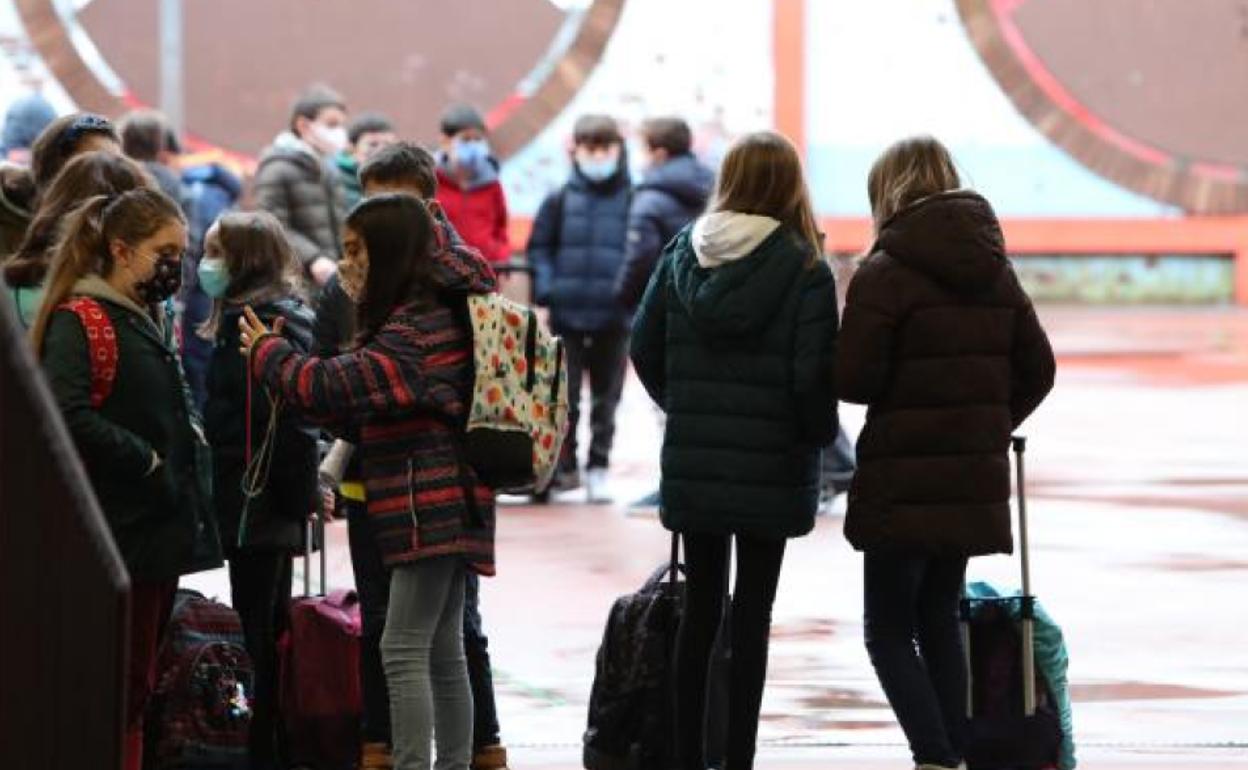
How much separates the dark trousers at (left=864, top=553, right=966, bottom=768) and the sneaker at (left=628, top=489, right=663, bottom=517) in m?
5.85

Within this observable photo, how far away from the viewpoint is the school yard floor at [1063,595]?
8.38 metres

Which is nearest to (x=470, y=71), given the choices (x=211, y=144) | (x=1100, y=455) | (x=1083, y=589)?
(x=211, y=144)

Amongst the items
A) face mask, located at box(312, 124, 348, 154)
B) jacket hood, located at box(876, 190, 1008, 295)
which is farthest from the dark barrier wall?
face mask, located at box(312, 124, 348, 154)

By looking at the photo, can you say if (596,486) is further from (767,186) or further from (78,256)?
(78,256)

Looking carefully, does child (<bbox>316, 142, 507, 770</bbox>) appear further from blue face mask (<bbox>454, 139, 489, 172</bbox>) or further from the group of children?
blue face mask (<bbox>454, 139, 489, 172</bbox>)

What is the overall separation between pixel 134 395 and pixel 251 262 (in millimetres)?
1027

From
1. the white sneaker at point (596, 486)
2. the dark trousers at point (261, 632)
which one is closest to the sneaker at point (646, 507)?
the white sneaker at point (596, 486)

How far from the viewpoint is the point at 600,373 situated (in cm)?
1372

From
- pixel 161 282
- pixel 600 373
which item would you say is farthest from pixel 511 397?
pixel 600 373

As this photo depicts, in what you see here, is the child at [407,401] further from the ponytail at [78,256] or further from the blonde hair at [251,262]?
the blonde hair at [251,262]

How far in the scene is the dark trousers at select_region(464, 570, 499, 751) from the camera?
761cm

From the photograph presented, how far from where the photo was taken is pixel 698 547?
7.34 meters

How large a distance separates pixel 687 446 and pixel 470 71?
16421mm

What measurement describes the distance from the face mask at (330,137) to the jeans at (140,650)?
21.4 ft
